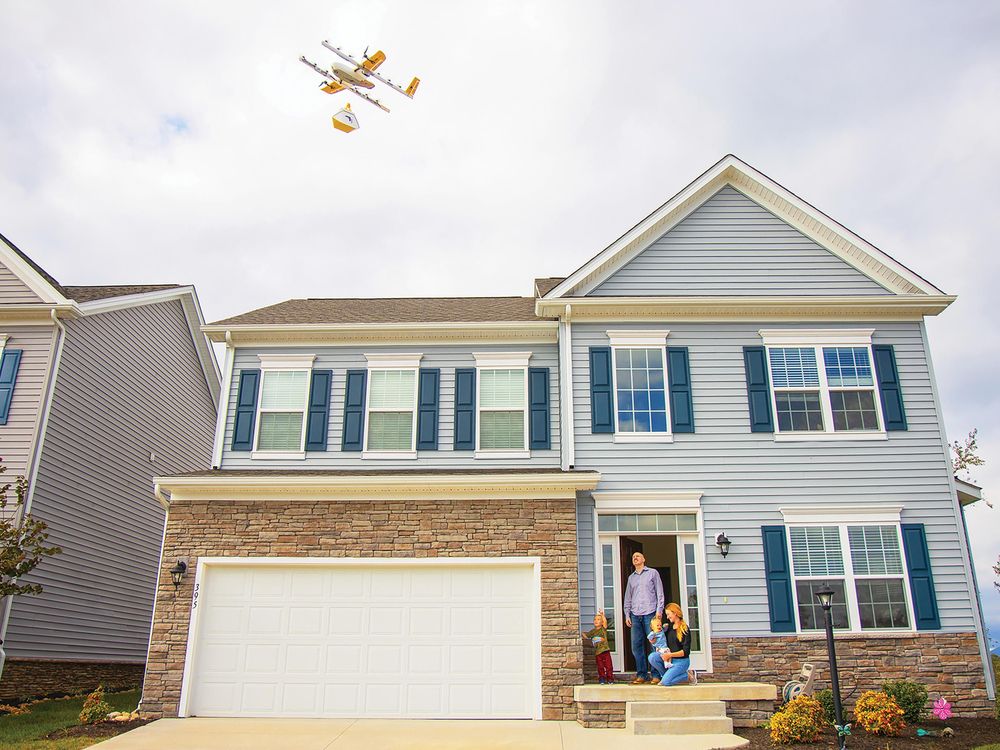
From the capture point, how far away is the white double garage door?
11492 mm

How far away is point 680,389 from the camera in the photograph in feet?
43.1

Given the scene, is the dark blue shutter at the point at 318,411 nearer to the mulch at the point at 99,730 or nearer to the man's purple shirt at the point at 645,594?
the mulch at the point at 99,730

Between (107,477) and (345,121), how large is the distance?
8928 millimetres

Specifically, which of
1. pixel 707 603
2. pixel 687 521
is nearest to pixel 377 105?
pixel 687 521

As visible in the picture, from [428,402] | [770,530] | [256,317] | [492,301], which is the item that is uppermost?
[492,301]

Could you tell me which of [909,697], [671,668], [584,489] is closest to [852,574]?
[909,697]

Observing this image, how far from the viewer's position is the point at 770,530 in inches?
485

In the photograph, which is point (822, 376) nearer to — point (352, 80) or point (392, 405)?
point (392, 405)

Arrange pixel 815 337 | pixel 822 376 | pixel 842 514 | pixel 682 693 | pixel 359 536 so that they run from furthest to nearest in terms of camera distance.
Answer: pixel 815 337 < pixel 822 376 < pixel 842 514 < pixel 359 536 < pixel 682 693

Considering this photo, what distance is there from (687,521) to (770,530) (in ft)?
4.25

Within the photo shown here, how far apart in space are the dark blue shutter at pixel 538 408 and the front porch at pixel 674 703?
430 centimetres

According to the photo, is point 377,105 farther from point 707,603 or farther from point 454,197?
point 707,603

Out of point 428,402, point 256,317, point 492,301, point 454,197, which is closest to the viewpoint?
point 428,402

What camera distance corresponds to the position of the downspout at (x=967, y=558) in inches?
463
